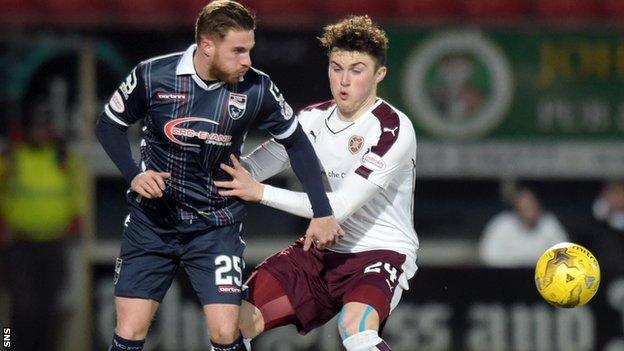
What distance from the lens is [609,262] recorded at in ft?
36.8

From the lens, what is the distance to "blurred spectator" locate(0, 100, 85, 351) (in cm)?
1153

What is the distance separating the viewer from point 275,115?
266 inches

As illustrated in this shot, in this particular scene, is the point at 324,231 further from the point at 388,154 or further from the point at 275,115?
the point at 275,115

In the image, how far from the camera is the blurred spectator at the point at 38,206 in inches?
454

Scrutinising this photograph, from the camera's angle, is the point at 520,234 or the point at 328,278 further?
the point at 520,234

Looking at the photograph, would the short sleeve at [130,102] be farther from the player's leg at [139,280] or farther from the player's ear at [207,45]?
the player's leg at [139,280]

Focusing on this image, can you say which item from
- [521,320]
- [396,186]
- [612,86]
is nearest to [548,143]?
[612,86]

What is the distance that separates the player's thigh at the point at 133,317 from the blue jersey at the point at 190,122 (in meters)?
0.43

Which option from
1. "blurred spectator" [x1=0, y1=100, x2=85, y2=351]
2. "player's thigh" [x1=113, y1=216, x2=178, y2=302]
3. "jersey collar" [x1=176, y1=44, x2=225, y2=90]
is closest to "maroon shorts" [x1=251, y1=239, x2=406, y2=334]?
"player's thigh" [x1=113, y1=216, x2=178, y2=302]

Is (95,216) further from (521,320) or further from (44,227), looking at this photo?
(521,320)

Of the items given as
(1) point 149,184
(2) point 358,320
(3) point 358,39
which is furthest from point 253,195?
(3) point 358,39

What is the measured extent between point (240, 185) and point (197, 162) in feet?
0.80

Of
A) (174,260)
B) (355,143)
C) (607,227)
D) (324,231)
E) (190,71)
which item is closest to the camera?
(190,71)

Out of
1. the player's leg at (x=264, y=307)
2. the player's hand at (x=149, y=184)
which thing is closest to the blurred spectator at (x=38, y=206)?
the player's leg at (x=264, y=307)
